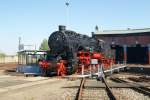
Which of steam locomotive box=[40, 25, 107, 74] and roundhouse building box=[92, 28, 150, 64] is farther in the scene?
roundhouse building box=[92, 28, 150, 64]

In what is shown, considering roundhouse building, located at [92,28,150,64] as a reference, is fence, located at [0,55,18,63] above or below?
below

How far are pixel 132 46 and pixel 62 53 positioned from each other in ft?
120

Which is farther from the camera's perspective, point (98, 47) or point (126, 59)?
point (126, 59)

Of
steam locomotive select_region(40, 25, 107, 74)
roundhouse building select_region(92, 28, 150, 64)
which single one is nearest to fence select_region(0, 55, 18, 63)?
roundhouse building select_region(92, 28, 150, 64)

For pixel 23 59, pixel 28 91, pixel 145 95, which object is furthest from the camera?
pixel 23 59

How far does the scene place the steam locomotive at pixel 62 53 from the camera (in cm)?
2761

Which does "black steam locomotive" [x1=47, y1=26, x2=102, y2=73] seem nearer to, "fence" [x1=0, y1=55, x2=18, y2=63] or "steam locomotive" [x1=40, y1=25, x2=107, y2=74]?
"steam locomotive" [x1=40, y1=25, x2=107, y2=74]

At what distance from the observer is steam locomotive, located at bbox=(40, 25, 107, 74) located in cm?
2761

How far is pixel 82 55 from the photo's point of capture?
30250 mm

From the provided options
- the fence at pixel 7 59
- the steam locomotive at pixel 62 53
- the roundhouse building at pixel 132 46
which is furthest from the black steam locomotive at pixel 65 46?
the fence at pixel 7 59

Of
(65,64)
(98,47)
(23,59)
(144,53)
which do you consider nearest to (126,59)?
(144,53)

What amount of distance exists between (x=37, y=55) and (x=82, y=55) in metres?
5.78

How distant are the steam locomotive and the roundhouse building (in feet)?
95.7

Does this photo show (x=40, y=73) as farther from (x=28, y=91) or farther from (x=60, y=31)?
(x=28, y=91)
